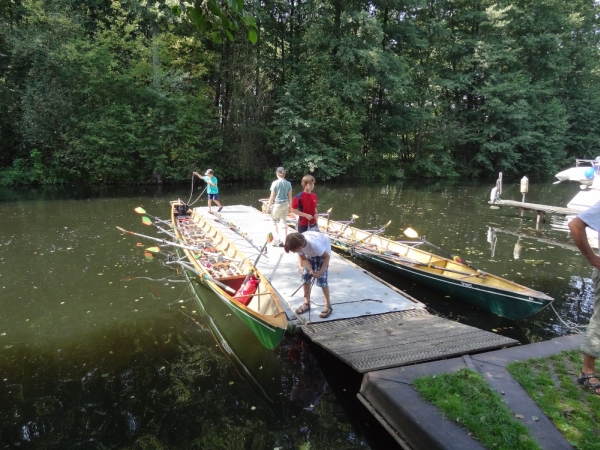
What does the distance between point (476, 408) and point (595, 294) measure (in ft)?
5.04

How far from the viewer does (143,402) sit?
4.86 metres

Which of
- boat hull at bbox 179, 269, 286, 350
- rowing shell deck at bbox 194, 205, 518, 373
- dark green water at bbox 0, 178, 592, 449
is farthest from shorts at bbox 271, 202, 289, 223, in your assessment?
dark green water at bbox 0, 178, 592, 449

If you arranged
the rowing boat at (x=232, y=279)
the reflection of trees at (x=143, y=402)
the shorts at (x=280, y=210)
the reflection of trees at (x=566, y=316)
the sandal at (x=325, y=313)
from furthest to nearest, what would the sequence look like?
1. the shorts at (x=280, y=210)
2. the reflection of trees at (x=566, y=316)
3. the sandal at (x=325, y=313)
4. the rowing boat at (x=232, y=279)
5. the reflection of trees at (x=143, y=402)

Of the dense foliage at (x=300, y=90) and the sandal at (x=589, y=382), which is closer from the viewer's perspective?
the sandal at (x=589, y=382)

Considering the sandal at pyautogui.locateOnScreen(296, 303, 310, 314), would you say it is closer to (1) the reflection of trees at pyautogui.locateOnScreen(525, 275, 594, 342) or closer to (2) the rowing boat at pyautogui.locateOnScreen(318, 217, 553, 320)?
(2) the rowing boat at pyautogui.locateOnScreen(318, 217, 553, 320)

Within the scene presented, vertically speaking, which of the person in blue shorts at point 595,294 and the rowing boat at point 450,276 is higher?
the person in blue shorts at point 595,294

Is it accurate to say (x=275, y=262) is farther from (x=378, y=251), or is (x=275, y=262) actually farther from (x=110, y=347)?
(x=110, y=347)

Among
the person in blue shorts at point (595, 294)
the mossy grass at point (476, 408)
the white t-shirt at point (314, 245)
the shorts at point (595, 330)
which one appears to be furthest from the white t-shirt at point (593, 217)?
the white t-shirt at point (314, 245)

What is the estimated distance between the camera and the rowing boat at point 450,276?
22.5 feet

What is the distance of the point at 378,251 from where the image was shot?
9.66 m

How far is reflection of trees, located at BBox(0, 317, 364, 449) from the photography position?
4289mm

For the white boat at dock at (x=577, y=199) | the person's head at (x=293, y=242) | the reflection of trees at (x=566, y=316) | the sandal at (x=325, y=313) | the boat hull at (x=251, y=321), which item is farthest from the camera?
the white boat at dock at (x=577, y=199)

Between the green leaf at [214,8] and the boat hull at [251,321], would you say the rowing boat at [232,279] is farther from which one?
the green leaf at [214,8]

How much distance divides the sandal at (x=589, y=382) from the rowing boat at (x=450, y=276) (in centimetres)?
250
